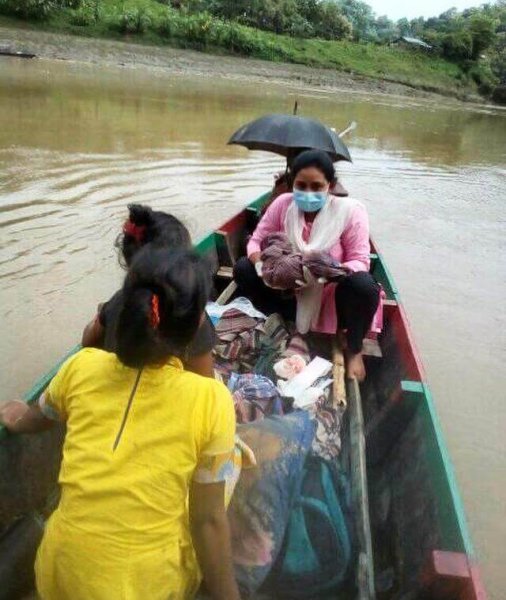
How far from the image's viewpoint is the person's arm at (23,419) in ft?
5.21

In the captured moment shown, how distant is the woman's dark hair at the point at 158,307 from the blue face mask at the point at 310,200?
1.86m

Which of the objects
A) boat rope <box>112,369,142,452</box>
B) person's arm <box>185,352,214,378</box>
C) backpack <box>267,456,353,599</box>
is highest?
boat rope <box>112,369,142,452</box>

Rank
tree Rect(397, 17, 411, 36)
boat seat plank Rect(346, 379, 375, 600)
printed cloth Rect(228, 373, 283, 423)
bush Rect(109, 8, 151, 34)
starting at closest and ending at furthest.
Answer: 1. boat seat plank Rect(346, 379, 375, 600)
2. printed cloth Rect(228, 373, 283, 423)
3. bush Rect(109, 8, 151, 34)
4. tree Rect(397, 17, 411, 36)

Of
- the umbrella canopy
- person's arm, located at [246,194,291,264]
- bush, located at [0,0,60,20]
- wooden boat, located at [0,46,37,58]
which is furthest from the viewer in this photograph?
bush, located at [0,0,60,20]

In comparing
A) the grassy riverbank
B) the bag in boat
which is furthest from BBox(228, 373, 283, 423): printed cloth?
the grassy riverbank

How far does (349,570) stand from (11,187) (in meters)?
6.04

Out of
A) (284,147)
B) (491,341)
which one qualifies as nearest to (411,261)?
(491,341)

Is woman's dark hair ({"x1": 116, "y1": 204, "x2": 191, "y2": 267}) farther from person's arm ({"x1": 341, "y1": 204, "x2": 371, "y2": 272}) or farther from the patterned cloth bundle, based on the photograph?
person's arm ({"x1": 341, "y1": 204, "x2": 371, "y2": 272})

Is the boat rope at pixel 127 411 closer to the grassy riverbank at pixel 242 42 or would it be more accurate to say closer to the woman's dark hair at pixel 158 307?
the woman's dark hair at pixel 158 307

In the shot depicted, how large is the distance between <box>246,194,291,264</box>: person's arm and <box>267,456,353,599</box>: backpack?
1654 mm

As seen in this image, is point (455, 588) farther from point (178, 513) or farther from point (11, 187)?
point (11, 187)

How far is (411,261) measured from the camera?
A: 21.0 ft

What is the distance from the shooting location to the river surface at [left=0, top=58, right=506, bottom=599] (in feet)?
12.2

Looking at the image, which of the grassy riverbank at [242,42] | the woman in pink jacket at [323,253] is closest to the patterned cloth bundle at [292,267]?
the woman in pink jacket at [323,253]
